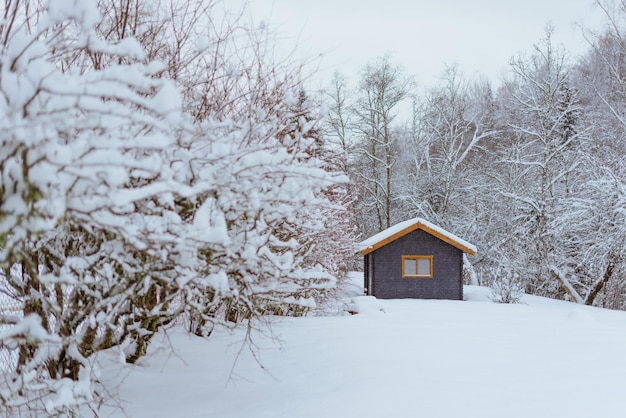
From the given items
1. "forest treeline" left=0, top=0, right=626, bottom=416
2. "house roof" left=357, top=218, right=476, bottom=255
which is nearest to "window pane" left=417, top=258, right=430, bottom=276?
"house roof" left=357, top=218, right=476, bottom=255

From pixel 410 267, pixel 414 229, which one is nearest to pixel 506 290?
pixel 410 267

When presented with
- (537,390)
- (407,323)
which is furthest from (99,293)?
(407,323)

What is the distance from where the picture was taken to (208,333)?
22.5ft

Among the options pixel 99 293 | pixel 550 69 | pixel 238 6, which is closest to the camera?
pixel 99 293

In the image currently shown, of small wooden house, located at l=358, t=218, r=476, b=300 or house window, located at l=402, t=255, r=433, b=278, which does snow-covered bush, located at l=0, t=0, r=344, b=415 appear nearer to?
small wooden house, located at l=358, t=218, r=476, b=300

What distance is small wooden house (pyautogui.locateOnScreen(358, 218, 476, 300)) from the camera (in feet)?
56.3

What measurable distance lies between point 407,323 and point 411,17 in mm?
72687

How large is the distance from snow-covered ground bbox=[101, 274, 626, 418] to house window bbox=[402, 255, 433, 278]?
31.0ft

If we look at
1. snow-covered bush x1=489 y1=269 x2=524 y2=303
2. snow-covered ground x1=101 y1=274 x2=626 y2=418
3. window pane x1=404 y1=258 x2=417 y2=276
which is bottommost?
snow-covered ground x1=101 y1=274 x2=626 y2=418

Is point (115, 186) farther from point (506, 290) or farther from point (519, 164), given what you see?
point (519, 164)

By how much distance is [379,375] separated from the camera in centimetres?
483

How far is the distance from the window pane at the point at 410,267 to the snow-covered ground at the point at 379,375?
31.2 feet

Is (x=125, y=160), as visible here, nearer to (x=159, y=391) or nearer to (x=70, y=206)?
(x=70, y=206)

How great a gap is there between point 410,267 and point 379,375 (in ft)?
42.2
